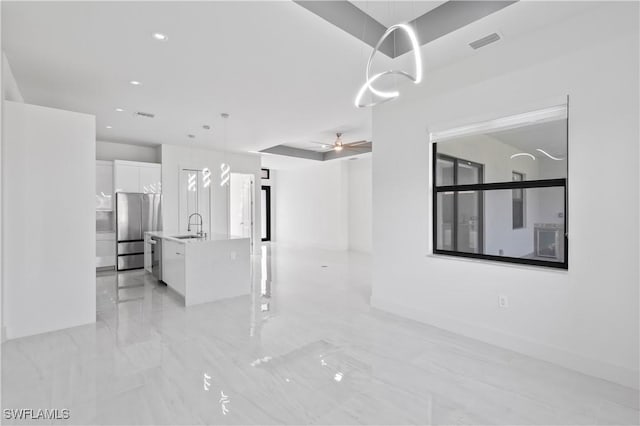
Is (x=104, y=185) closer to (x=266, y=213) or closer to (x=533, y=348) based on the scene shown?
(x=266, y=213)

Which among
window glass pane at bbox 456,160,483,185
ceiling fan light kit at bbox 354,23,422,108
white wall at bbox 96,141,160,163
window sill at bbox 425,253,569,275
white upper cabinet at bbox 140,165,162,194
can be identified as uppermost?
white wall at bbox 96,141,160,163

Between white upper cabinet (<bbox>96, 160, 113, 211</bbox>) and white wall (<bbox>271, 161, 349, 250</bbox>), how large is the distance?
18.8 feet

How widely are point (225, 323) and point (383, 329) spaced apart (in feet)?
5.85

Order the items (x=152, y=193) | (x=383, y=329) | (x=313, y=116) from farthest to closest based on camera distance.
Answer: (x=152, y=193)
(x=313, y=116)
(x=383, y=329)

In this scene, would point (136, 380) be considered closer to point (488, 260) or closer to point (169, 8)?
point (169, 8)

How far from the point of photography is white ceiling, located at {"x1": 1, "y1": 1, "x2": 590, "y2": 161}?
8.27 ft

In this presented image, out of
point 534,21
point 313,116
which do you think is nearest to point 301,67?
point 313,116

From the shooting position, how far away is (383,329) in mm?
3484

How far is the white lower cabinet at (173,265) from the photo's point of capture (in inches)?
175

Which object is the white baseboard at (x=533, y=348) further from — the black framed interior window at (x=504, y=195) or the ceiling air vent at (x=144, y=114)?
the ceiling air vent at (x=144, y=114)

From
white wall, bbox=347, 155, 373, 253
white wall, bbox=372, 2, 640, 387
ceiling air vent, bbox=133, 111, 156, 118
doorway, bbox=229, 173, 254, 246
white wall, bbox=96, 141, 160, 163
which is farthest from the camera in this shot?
white wall, bbox=347, 155, 373, 253

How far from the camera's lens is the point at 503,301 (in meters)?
3.04

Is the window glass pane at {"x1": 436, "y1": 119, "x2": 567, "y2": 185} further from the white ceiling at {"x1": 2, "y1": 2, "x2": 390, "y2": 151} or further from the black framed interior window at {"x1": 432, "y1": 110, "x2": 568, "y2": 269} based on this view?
the white ceiling at {"x1": 2, "y1": 2, "x2": 390, "y2": 151}

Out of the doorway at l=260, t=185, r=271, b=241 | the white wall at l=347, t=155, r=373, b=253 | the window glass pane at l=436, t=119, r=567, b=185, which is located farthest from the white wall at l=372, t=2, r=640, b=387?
the doorway at l=260, t=185, r=271, b=241
